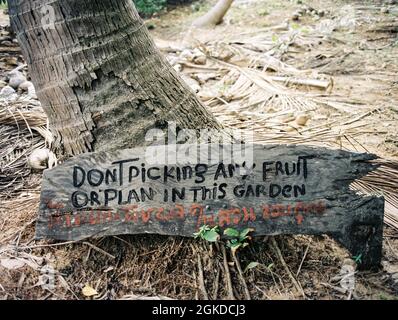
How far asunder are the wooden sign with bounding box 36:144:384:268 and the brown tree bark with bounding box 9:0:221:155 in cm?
14

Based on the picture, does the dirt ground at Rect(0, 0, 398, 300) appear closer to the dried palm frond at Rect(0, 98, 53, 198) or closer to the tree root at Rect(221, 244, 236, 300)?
the tree root at Rect(221, 244, 236, 300)

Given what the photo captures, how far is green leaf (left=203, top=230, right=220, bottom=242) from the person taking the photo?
→ 62.9 inches

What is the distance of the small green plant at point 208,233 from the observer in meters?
1.60

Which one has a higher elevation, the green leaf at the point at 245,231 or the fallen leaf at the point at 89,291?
the green leaf at the point at 245,231

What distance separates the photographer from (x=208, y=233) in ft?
5.31

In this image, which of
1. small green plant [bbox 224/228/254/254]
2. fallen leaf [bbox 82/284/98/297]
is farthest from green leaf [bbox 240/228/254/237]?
fallen leaf [bbox 82/284/98/297]

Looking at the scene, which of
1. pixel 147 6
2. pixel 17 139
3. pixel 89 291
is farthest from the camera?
pixel 147 6

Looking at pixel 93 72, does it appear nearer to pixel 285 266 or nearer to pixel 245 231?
pixel 245 231

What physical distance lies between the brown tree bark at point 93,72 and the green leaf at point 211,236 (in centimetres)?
47

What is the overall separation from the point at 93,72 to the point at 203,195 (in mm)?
665

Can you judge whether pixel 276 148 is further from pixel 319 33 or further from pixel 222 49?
pixel 319 33

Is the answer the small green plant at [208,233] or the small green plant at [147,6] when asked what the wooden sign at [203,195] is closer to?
the small green plant at [208,233]

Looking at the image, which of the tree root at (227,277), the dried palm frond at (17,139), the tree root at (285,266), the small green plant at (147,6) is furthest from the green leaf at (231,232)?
the small green plant at (147,6)

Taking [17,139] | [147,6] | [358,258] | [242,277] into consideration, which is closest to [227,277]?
[242,277]
